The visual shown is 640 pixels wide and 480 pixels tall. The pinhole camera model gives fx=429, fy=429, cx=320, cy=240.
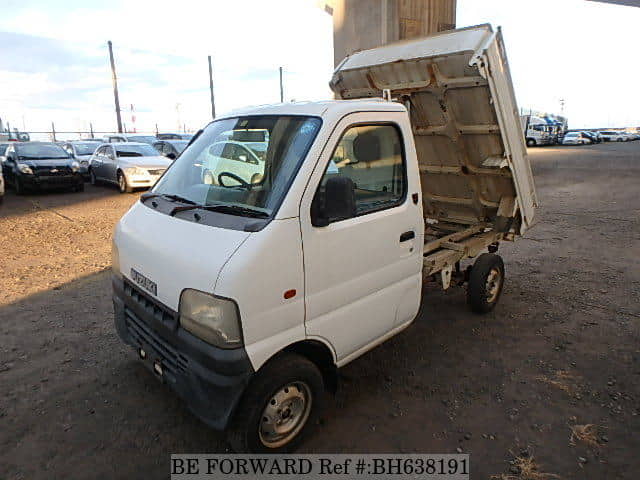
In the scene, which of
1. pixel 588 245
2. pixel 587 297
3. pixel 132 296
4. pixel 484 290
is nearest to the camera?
pixel 132 296

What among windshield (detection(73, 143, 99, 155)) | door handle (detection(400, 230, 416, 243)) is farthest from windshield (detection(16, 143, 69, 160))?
door handle (detection(400, 230, 416, 243))

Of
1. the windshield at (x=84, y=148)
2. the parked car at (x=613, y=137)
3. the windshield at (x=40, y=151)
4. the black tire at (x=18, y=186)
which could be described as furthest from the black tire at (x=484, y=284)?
the parked car at (x=613, y=137)

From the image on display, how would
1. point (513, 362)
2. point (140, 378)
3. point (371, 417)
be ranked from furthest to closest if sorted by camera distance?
point (513, 362), point (140, 378), point (371, 417)

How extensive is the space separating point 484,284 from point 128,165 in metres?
12.2

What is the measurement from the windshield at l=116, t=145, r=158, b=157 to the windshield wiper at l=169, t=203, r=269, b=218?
42.3 feet

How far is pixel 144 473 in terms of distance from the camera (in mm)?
2631

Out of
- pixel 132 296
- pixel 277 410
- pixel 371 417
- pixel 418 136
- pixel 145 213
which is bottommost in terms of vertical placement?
pixel 371 417

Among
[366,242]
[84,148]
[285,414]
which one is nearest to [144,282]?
[285,414]

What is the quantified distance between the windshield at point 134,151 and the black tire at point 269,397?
13.5 m

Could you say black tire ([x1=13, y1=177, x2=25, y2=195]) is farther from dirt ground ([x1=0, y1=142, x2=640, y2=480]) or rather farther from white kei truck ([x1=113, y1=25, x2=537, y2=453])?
white kei truck ([x1=113, y1=25, x2=537, y2=453])

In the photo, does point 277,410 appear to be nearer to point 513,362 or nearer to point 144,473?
point 144,473

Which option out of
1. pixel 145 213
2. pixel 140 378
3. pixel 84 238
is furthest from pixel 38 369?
pixel 84 238

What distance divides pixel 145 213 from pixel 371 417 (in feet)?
7.15

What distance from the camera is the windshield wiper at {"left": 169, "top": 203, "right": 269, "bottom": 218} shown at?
2457mm
